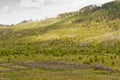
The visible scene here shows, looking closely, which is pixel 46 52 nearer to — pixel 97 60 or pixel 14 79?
pixel 97 60

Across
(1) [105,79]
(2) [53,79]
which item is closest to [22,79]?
(2) [53,79]

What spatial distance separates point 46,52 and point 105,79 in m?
135

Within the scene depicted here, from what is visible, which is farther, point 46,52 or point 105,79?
point 46,52

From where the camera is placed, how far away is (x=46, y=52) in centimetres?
19912

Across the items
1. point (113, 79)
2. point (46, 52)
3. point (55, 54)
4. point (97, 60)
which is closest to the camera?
point (113, 79)

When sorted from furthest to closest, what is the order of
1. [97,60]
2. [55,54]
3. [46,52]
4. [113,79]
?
[46,52], [55,54], [97,60], [113,79]

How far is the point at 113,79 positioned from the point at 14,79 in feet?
69.1

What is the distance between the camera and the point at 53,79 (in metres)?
65.4

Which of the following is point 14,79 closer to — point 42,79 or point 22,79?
point 22,79

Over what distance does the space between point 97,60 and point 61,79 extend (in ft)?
227

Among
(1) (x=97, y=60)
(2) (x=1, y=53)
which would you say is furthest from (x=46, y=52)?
(1) (x=97, y=60)

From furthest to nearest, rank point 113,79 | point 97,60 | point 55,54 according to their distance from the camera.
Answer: point 55,54 → point 97,60 → point 113,79

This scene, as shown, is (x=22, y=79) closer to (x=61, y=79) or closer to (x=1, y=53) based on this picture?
Result: (x=61, y=79)

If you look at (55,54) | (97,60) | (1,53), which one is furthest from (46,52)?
(97,60)
